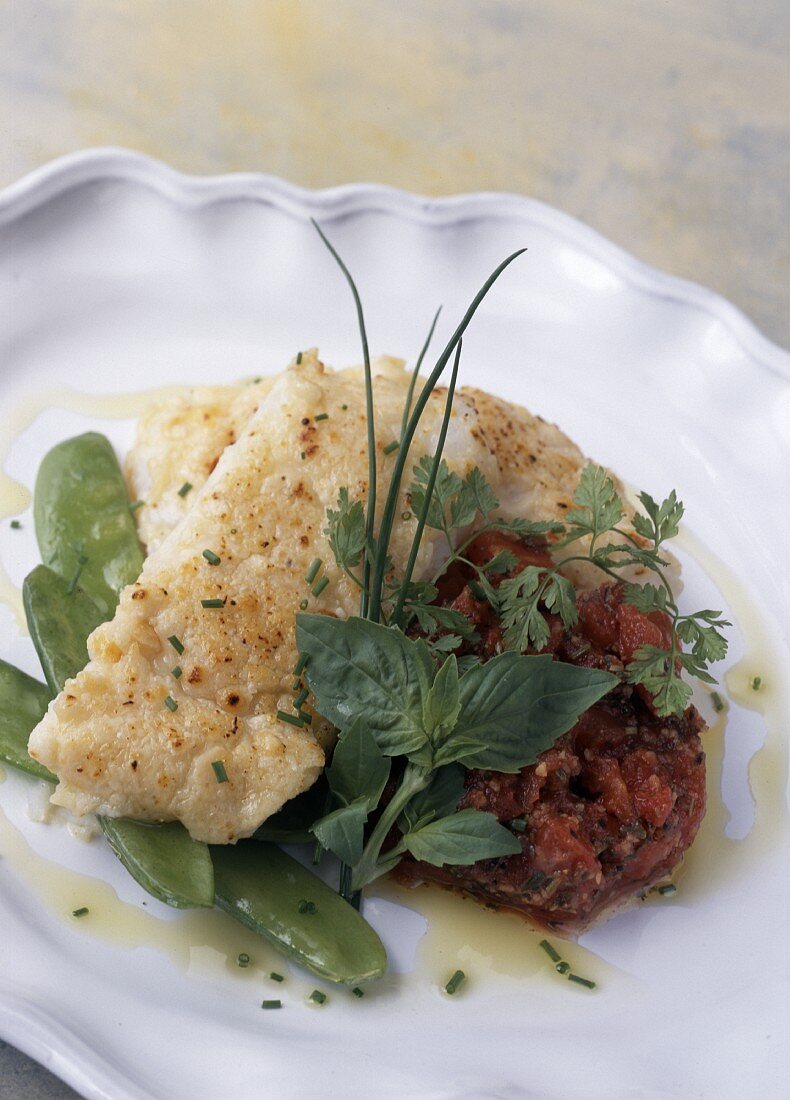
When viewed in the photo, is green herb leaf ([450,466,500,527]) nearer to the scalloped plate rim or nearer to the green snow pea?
the green snow pea

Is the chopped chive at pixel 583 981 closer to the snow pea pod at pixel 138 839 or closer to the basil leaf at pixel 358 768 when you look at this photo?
the basil leaf at pixel 358 768

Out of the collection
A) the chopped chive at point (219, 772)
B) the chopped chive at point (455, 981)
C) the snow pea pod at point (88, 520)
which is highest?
the snow pea pod at point (88, 520)

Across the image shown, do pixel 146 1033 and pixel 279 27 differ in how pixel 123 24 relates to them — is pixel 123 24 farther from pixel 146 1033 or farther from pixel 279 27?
pixel 146 1033

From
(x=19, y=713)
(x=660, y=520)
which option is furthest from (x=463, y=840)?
(x=19, y=713)

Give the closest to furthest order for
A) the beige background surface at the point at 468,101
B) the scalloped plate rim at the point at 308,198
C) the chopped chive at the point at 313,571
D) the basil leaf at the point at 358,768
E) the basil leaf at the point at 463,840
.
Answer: the basil leaf at the point at 463,840
the basil leaf at the point at 358,768
the chopped chive at the point at 313,571
the scalloped plate rim at the point at 308,198
the beige background surface at the point at 468,101

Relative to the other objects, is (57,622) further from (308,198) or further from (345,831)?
(308,198)

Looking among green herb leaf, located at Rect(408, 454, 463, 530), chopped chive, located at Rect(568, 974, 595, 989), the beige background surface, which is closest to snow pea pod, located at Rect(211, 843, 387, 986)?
chopped chive, located at Rect(568, 974, 595, 989)

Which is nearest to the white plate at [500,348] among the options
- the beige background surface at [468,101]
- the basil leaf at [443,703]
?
the basil leaf at [443,703]
